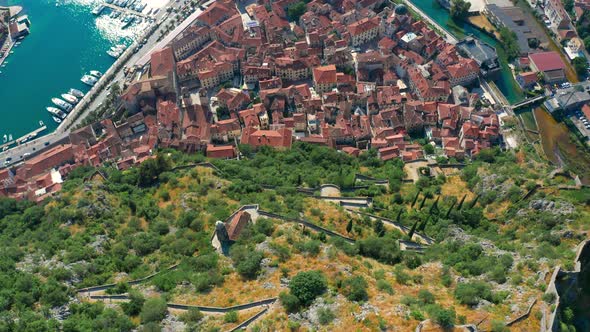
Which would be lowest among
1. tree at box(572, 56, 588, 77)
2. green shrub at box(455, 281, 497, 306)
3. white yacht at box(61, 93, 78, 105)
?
tree at box(572, 56, 588, 77)

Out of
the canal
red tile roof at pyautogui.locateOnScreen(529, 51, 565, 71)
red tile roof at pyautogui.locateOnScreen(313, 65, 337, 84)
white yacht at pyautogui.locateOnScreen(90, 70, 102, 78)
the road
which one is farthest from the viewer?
white yacht at pyautogui.locateOnScreen(90, 70, 102, 78)

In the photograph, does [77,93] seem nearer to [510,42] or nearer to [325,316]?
[325,316]

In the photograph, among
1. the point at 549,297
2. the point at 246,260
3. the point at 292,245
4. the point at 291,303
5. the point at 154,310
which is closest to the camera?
the point at 549,297

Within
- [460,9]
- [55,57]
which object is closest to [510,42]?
[460,9]

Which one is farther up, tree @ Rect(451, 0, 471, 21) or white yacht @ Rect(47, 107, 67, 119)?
white yacht @ Rect(47, 107, 67, 119)

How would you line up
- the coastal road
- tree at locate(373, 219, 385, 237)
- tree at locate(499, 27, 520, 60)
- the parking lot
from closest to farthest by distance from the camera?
tree at locate(373, 219, 385, 237)
the parking lot
the coastal road
tree at locate(499, 27, 520, 60)

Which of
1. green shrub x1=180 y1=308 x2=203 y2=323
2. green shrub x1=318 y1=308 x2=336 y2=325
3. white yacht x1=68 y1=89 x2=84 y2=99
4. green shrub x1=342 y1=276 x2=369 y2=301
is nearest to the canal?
green shrub x1=342 y1=276 x2=369 y2=301

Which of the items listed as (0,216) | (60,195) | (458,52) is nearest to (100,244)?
(60,195)

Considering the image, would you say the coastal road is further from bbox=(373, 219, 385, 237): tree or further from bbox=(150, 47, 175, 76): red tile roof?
bbox=(373, 219, 385, 237): tree
